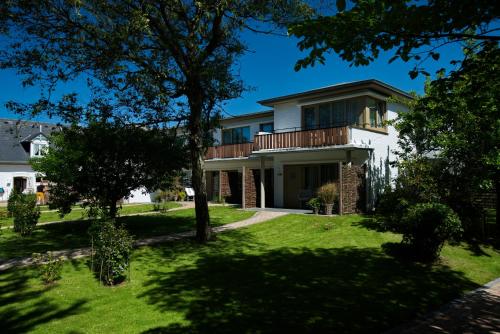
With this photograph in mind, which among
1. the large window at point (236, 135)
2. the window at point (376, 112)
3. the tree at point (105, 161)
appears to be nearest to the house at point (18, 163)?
the large window at point (236, 135)

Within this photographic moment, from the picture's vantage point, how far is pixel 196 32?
11.4 metres

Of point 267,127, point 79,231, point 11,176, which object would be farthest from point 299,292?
point 11,176

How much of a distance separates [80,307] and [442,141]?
12.7 meters

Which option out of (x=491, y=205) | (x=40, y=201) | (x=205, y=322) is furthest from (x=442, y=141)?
(x=40, y=201)

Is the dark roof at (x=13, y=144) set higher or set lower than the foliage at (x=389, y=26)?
higher

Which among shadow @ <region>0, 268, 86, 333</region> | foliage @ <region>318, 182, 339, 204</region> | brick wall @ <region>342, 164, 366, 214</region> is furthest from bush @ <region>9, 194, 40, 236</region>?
brick wall @ <region>342, 164, 366, 214</region>

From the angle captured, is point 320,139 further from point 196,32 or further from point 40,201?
point 40,201

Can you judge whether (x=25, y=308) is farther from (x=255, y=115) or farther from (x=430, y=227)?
(x=255, y=115)

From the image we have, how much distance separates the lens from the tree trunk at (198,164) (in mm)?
12325

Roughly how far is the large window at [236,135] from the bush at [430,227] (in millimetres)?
18153

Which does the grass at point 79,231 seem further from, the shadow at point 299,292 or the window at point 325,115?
the window at point 325,115

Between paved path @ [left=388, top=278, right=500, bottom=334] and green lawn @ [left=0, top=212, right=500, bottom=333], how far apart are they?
24 cm

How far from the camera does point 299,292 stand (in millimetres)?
7129

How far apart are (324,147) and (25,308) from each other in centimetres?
1523
